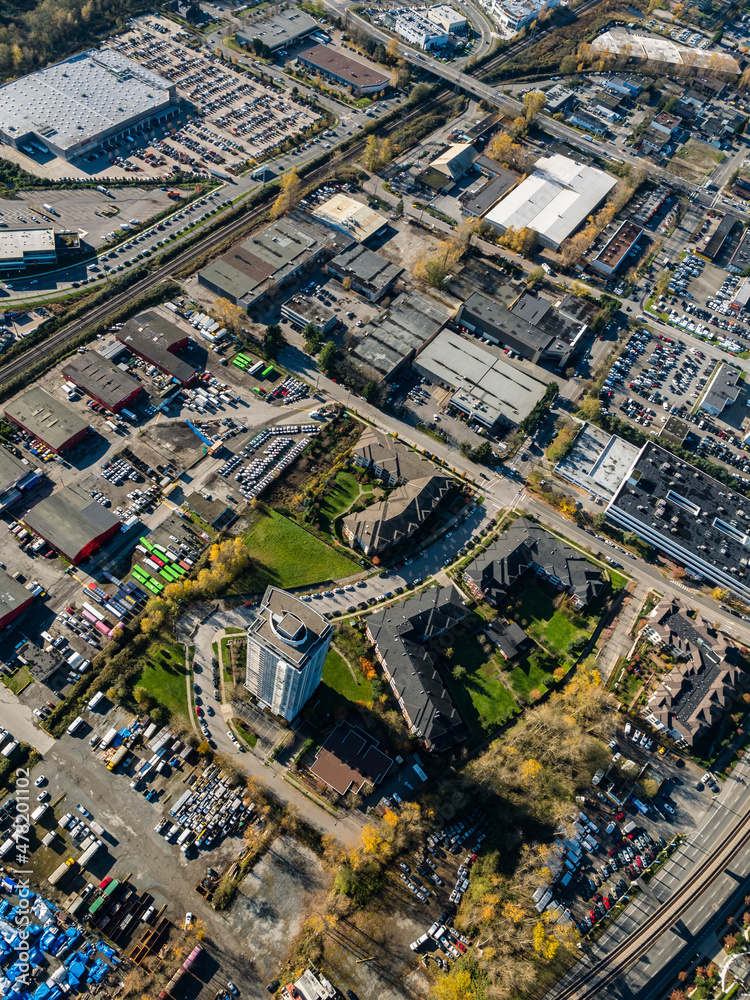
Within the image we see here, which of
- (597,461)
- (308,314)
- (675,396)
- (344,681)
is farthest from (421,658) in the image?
(675,396)

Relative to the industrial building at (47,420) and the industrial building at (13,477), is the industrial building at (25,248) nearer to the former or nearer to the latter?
the industrial building at (47,420)

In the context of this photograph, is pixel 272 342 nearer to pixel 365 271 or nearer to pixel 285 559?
pixel 365 271

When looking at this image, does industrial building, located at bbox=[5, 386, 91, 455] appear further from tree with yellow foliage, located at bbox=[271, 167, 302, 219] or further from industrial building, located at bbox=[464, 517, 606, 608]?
industrial building, located at bbox=[464, 517, 606, 608]

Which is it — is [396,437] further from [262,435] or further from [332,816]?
[332,816]

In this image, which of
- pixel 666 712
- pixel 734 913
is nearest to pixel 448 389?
pixel 666 712

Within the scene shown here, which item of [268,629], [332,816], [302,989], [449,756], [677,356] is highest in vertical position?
[677,356]

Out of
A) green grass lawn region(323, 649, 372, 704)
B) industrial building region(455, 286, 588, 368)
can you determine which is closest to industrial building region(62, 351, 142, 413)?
green grass lawn region(323, 649, 372, 704)

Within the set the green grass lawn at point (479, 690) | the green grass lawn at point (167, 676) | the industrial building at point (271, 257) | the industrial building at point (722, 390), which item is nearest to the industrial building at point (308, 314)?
the industrial building at point (271, 257)

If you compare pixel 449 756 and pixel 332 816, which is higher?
pixel 449 756
